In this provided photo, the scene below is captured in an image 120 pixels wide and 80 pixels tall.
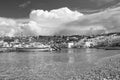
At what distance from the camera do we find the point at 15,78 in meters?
29.1

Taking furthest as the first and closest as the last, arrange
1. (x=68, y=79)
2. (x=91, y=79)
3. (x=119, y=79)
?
(x=68, y=79) → (x=91, y=79) → (x=119, y=79)

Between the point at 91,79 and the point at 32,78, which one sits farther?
the point at 32,78

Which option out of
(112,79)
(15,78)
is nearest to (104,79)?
(112,79)

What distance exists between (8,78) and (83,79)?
13.5 m

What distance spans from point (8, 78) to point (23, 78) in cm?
262

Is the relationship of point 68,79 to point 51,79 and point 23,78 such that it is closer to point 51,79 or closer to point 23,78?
point 51,79

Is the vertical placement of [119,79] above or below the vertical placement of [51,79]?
above

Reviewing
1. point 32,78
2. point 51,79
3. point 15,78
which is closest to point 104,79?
point 51,79

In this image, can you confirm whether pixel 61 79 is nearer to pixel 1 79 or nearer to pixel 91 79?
pixel 91 79

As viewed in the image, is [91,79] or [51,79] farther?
[51,79]

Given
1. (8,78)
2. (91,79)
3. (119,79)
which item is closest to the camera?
(119,79)

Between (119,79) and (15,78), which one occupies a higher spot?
(119,79)

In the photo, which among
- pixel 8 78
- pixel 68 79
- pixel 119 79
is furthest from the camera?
pixel 8 78

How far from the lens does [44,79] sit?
1120 inches
